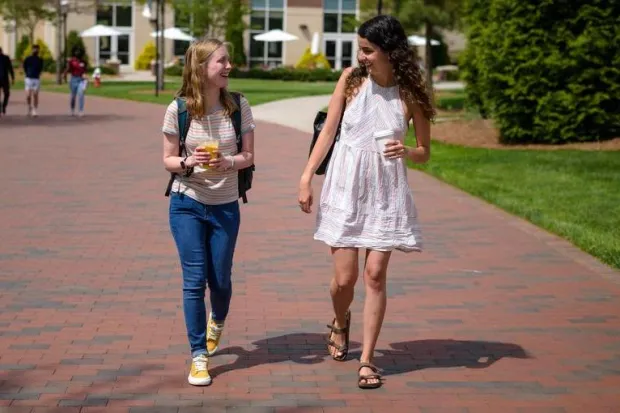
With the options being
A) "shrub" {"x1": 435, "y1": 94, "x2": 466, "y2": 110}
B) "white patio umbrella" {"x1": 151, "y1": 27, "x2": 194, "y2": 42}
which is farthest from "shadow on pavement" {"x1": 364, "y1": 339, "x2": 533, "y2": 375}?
"white patio umbrella" {"x1": 151, "y1": 27, "x2": 194, "y2": 42}

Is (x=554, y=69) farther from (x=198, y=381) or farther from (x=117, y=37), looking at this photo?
(x=117, y=37)

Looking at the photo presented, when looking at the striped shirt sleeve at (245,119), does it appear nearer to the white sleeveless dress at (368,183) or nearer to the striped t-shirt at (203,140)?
the striped t-shirt at (203,140)

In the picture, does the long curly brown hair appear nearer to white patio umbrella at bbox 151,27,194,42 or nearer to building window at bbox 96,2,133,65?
white patio umbrella at bbox 151,27,194,42

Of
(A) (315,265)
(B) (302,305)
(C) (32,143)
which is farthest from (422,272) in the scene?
(C) (32,143)

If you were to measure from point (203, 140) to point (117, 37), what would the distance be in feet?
215

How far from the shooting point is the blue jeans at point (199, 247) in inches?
235

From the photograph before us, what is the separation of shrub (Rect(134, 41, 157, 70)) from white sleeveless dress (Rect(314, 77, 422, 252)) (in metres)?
61.8

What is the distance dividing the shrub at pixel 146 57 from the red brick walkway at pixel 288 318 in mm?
54375

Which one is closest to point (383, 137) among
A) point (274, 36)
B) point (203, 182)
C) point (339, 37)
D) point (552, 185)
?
point (203, 182)

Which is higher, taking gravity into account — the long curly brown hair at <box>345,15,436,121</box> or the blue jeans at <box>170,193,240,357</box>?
the long curly brown hair at <box>345,15,436,121</box>

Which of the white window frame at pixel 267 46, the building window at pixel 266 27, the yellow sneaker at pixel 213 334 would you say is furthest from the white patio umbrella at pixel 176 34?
the yellow sneaker at pixel 213 334

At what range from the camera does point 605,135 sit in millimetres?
19750

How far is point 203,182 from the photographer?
5996 mm

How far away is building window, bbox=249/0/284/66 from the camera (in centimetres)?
7019
